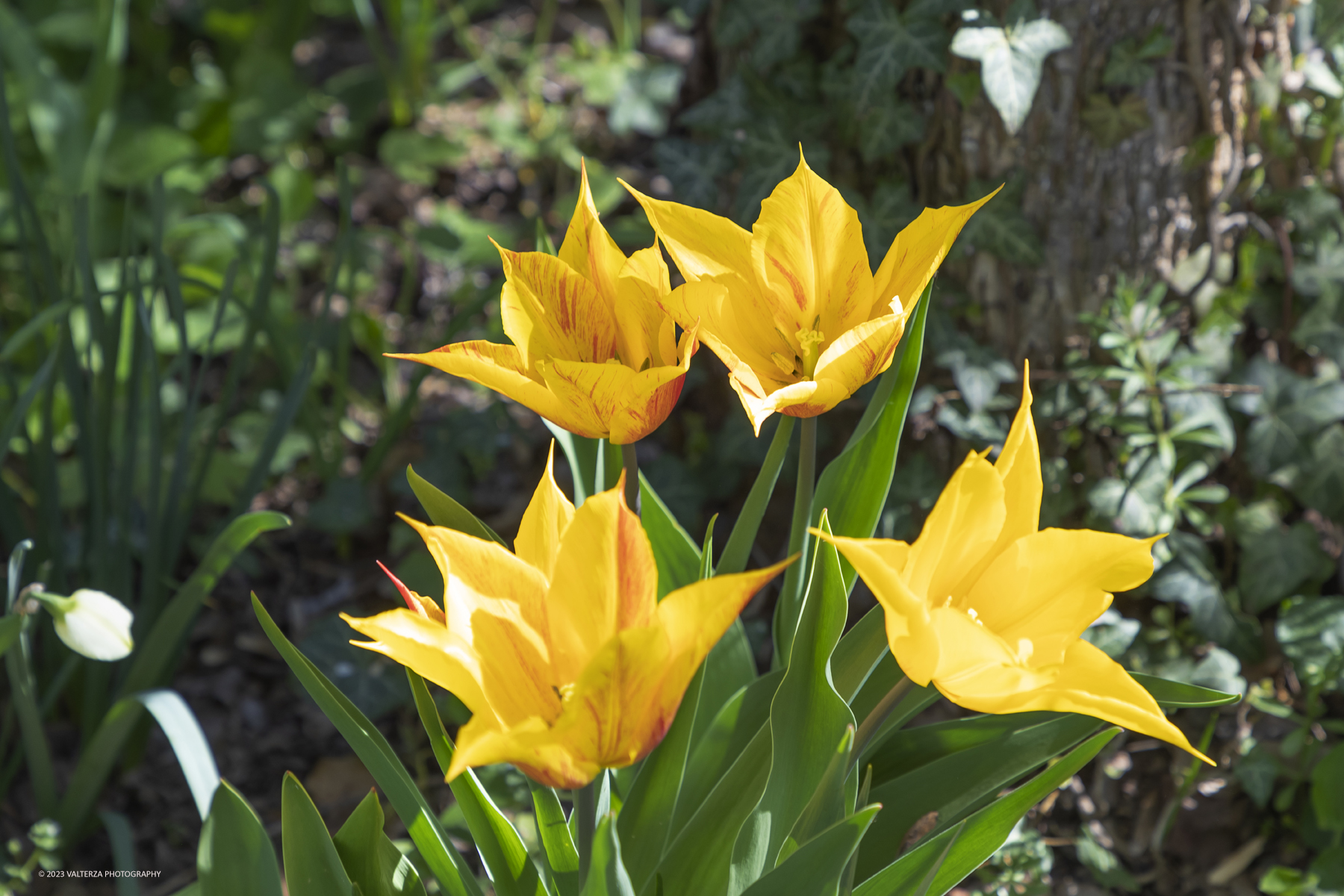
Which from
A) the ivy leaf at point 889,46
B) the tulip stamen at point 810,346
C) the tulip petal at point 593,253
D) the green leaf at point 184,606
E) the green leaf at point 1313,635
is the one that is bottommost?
the green leaf at point 1313,635

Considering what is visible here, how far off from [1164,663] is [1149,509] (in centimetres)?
24

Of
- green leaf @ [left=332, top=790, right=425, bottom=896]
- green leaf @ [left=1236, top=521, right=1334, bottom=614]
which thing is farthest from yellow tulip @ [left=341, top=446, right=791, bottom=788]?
green leaf @ [left=1236, top=521, right=1334, bottom=614]

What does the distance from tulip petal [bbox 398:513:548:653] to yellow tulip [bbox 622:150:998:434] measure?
0.70ft

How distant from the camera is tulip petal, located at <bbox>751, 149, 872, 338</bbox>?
0.85 m

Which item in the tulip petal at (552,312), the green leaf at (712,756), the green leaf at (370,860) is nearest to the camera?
the tulip petal at (552,312)

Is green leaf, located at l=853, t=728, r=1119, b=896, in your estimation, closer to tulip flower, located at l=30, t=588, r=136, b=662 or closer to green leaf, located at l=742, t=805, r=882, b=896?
green leaf, located at l=742, t=805, r=882, b=896

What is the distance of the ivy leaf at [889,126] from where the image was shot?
4.99 feet

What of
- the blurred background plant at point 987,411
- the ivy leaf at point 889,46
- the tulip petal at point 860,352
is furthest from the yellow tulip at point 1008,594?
the ivy leaf at point 889,46

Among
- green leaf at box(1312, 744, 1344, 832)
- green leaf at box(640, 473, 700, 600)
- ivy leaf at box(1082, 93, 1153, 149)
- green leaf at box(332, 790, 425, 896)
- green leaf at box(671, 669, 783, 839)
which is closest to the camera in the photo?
green leaf at box(332, 790, 425, 896)

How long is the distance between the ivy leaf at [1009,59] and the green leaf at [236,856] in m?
1.19

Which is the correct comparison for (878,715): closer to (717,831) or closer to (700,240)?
(717,831)

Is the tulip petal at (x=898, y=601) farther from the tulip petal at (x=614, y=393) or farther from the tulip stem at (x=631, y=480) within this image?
the tulip stem at (x=631, y=480)

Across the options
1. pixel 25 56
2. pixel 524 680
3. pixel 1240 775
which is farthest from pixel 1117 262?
pixel 25 56

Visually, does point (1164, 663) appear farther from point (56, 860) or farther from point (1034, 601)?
point (56, 860)
